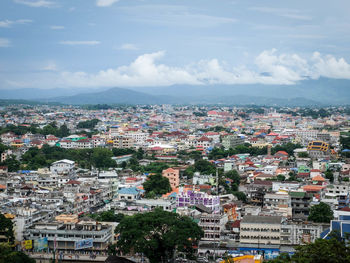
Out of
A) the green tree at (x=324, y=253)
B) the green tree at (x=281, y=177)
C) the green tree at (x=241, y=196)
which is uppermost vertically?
the green tree at (x=324, y=253)

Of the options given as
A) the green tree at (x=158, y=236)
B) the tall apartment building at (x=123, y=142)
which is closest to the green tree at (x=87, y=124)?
the tall apartment building at (x=123, y=142)

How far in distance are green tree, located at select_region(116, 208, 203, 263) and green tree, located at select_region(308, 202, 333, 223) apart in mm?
6050

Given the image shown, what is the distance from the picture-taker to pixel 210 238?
21.7m

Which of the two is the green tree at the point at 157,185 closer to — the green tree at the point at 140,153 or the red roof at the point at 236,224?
the red roof at the point at 236,224

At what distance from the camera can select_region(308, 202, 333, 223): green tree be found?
75.4 ft

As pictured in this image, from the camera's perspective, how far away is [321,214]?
23203 mm

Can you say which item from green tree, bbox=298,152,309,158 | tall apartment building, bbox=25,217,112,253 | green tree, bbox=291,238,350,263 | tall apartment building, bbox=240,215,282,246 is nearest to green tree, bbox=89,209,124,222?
tall apartment building, bbox=25,217,112,253

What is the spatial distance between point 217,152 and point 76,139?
15285 mm

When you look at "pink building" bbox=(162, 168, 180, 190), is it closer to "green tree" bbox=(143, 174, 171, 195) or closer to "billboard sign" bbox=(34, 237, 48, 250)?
Result: "green tree" bbox=(143, 174, 171, 195)

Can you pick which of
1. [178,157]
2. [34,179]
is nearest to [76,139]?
[178,157]

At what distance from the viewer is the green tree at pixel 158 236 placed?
18.8 m

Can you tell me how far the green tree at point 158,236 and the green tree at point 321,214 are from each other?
605cm

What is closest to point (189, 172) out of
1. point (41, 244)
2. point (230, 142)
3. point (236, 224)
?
point (236, 224)

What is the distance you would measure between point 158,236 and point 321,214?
7674 mm
